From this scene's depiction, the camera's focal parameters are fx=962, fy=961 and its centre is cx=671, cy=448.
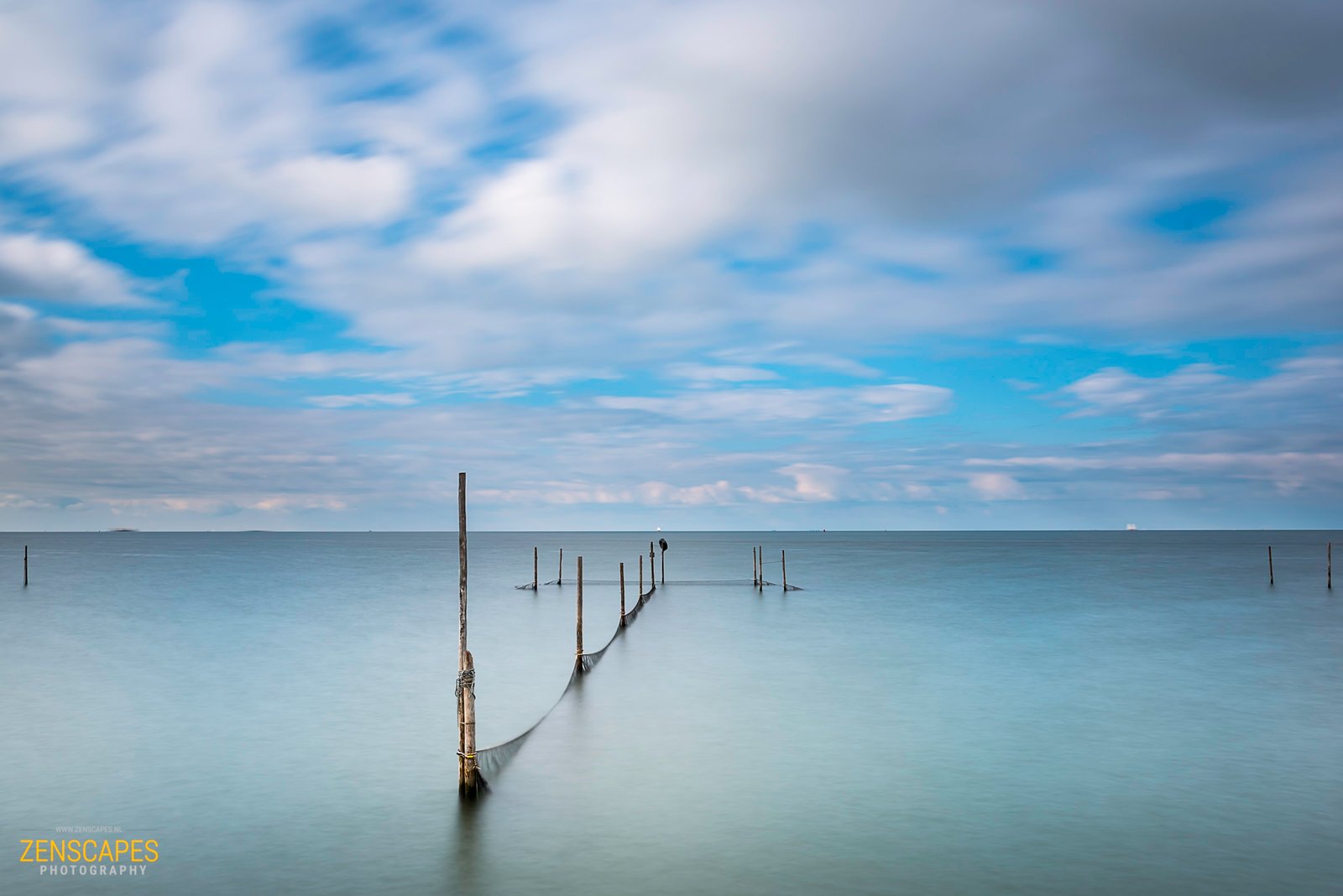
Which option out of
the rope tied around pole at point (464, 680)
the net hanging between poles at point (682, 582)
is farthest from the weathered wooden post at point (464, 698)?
the net hanging between poles at point (682, 582)

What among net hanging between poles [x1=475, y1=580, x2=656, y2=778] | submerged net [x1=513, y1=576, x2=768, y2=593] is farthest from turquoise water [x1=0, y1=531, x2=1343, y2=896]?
submerged net [x1=513, y1=576, x2=768, y2=593]

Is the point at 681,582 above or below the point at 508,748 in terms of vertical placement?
above

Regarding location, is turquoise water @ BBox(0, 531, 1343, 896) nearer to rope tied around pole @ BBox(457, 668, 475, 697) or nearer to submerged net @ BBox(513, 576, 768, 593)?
rope tied around pole @ BBox(457, 668, 475, 697)

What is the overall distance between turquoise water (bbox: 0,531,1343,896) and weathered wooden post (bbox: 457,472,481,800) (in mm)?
482

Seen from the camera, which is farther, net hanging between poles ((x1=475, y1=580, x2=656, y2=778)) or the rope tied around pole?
net hanging between poles ((x1=475, y1=580, x2=656, y2=778))

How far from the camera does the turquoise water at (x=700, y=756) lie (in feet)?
44.5

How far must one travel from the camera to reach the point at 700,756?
65.7 ft

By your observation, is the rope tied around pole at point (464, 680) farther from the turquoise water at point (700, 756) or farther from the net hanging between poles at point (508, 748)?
the turquoise water at point (700, 756)

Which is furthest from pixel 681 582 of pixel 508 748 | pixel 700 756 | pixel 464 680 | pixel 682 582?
pixel 464 680

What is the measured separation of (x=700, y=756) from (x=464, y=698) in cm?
676

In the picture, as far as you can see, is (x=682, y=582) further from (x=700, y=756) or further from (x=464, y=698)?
(x=464, y=698)

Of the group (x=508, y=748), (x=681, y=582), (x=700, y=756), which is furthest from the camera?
(x=681, y=582)

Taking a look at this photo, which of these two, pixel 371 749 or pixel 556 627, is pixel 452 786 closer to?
pixel 371 749

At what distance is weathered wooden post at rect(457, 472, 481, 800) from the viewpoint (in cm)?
1508
